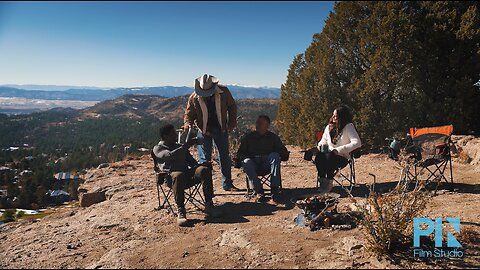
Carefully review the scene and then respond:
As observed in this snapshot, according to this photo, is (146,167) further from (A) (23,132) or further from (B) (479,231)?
(A) (23,132)

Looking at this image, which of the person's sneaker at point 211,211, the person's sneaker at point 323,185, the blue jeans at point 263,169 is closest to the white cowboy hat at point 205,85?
the blue jeans at point 263,169

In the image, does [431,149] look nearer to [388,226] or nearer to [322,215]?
[322,215]

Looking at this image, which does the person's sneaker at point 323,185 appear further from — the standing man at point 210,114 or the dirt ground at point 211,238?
the standing man at point 210,114

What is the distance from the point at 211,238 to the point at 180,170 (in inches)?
49.3

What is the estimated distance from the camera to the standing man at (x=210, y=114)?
16.8 feet

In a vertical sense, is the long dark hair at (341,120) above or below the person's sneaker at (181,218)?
above

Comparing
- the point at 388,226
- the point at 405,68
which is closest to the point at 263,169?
the point at 388,226

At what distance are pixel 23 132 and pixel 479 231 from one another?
477ft

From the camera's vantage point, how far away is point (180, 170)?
464cm

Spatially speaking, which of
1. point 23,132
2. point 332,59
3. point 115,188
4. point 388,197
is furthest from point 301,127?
point 23,132

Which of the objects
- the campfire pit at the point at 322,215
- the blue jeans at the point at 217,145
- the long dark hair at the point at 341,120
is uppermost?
the long dark hair at the point at 341,120

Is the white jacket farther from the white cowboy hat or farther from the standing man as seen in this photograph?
the white cowboy hat

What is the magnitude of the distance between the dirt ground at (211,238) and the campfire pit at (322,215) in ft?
0.37

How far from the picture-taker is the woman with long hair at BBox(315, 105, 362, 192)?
4.77 metres
